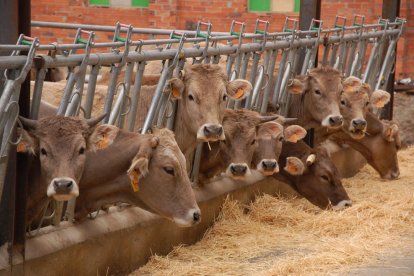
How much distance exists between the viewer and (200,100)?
302 inches

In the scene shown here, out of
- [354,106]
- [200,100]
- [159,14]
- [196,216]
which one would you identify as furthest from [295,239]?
[159,14]

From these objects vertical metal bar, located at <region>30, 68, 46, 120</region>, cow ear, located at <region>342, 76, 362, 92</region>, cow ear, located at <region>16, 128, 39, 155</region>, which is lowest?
cow ear, located at <region>342, 76, 362, 92</region>

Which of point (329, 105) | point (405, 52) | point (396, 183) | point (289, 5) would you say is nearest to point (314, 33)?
point (329, 105)

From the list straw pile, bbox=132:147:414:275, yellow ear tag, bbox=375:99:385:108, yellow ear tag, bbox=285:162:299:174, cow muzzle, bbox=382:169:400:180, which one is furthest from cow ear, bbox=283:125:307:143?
cow muzzle, bbox=382:169:400:180

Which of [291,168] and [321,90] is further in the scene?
[321,90]

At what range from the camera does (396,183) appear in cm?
1122

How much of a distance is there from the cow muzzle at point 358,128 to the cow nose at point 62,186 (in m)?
5.44

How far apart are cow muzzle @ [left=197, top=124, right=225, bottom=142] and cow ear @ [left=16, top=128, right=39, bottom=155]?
196 centimetres

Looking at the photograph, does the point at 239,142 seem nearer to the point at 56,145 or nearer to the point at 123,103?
the point at 123,103

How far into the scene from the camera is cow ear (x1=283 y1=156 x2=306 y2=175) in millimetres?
9164

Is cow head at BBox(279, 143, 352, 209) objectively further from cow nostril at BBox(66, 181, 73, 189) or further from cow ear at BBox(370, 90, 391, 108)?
cow nostril at BBox(66, 181, 73, 189)

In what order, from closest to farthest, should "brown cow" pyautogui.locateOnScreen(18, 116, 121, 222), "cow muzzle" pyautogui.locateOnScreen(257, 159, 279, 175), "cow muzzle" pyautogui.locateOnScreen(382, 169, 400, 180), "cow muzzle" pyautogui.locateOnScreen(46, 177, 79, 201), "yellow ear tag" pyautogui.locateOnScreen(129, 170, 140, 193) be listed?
"cow muzzle" pyautogui.locateOnScreen(46, 177, 79, 201), "brown cow" pyautogui.locateOnScreen(18, 116, 121, 222), "yellow ear tag" pyautogui.locateOnScreen(129, 170, 140, 193), "cow muzzle" pyautogui.locateOnScreen(257, 159, 279, 175), "cow muzzle" pyautogui.locateOnScreen(382, 169, 400, 180)

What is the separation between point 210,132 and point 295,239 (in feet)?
4.45

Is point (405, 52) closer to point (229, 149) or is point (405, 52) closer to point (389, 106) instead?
point (389, 106)
